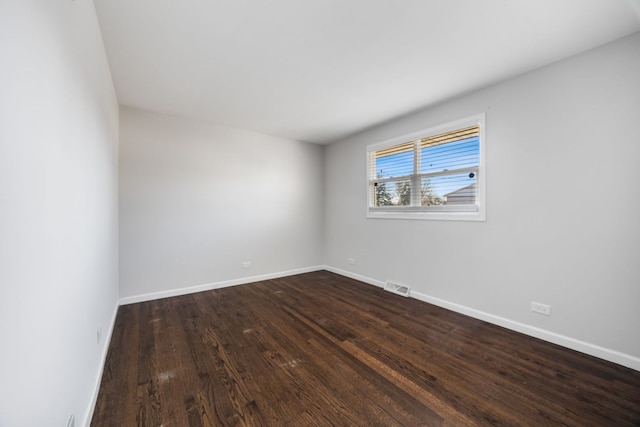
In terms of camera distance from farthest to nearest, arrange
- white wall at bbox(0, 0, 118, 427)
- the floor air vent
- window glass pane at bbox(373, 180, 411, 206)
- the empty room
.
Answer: window glass pane at bbox(373, 180, 411, 206)
the floor air vent
the empty room
white wall at bbox(0, 0, 118, 427)

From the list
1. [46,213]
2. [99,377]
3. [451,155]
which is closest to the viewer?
[46,213]

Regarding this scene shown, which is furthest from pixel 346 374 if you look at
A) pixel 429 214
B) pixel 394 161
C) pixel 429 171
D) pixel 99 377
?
pixel 394 161

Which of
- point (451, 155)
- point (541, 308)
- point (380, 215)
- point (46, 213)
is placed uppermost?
point (451, 155)

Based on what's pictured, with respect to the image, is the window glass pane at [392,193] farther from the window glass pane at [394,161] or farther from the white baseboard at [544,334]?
the white baseboard at [544,334]

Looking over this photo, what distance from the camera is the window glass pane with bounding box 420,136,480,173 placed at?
2980mm

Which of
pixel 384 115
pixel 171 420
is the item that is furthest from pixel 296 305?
pixel 384 115

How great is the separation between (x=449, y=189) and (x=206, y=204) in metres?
3.53

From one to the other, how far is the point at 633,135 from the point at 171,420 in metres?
3.92

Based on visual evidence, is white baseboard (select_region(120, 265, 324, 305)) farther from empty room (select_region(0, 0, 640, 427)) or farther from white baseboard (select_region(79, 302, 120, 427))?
white baseboard (select_region(79, 302, 120, 427))

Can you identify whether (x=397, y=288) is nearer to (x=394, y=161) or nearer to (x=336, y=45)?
(x=394, y=161)

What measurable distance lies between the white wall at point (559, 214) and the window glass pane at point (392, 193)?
0.69 meters

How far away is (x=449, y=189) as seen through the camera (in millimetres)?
3211

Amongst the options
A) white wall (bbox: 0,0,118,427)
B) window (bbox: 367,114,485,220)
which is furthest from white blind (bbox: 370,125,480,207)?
white wall (bbox: 0,0,118,427)

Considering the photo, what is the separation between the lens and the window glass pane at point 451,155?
2980 millimetres
